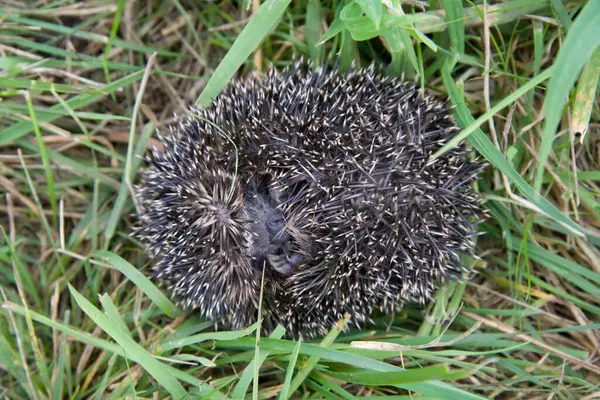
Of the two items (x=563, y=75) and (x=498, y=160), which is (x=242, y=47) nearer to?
(x=498, y=160)

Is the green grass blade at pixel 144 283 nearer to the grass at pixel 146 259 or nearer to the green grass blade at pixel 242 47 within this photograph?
the grass at pixel 146 259

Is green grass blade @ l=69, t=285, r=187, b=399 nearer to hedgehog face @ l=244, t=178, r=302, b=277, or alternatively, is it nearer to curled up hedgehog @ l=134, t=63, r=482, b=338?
curled up hedgehog @ l=134, t=63, r=482, b=338

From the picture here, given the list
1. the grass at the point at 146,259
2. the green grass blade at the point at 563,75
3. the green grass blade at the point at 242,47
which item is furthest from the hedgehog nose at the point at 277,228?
the green grass blade at the point at 563,75

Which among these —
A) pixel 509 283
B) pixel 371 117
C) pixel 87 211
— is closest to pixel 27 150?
pixel 87 211

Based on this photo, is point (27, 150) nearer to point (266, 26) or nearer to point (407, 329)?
point (266, 26)

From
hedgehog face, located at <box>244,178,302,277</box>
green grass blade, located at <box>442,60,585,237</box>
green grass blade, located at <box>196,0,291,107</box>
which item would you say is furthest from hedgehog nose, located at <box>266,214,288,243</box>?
green grass blade, located at <box>442,60,585,237</box>

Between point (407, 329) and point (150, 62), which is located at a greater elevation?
point (150, 62)

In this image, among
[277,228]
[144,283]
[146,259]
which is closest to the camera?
[277,228]

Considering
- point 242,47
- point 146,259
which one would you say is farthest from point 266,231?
point 146,259
